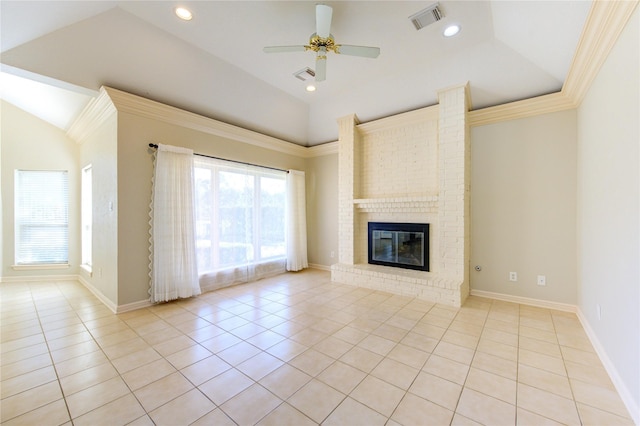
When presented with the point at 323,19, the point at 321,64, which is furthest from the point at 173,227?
the point at 323,19

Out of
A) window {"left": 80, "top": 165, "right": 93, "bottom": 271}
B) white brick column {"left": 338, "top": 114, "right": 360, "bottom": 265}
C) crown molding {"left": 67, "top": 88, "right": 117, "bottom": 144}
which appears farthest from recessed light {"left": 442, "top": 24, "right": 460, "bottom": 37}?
window {"left": 80, "top": 165, "right": 93, "bottom": 271}

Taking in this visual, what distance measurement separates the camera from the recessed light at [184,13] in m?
2.56

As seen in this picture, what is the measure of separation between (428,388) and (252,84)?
4264 millimetres

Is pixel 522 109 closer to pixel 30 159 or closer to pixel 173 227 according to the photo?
pixel 173 227

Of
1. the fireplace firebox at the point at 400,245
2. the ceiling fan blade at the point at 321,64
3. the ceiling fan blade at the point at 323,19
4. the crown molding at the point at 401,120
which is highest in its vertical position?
the ceiling fan blade at the point at 323,19

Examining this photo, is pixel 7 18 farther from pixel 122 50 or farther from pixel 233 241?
pixel 233 241

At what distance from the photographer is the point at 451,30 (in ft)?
9.19

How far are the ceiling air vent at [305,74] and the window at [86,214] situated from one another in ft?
13.1

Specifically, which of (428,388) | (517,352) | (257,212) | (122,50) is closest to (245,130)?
(257,212)

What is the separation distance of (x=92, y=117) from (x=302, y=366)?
452 cm

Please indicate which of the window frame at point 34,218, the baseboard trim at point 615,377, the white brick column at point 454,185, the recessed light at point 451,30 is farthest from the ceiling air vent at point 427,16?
the window frame at point 34,218

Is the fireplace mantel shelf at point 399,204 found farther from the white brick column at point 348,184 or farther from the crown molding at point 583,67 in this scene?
the crown molding at point 583,67

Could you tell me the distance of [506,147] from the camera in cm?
361

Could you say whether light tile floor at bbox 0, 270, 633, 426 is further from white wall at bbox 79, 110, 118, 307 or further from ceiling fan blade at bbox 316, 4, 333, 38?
ceiling fan blade at bbox 316, 4, 333, 38
